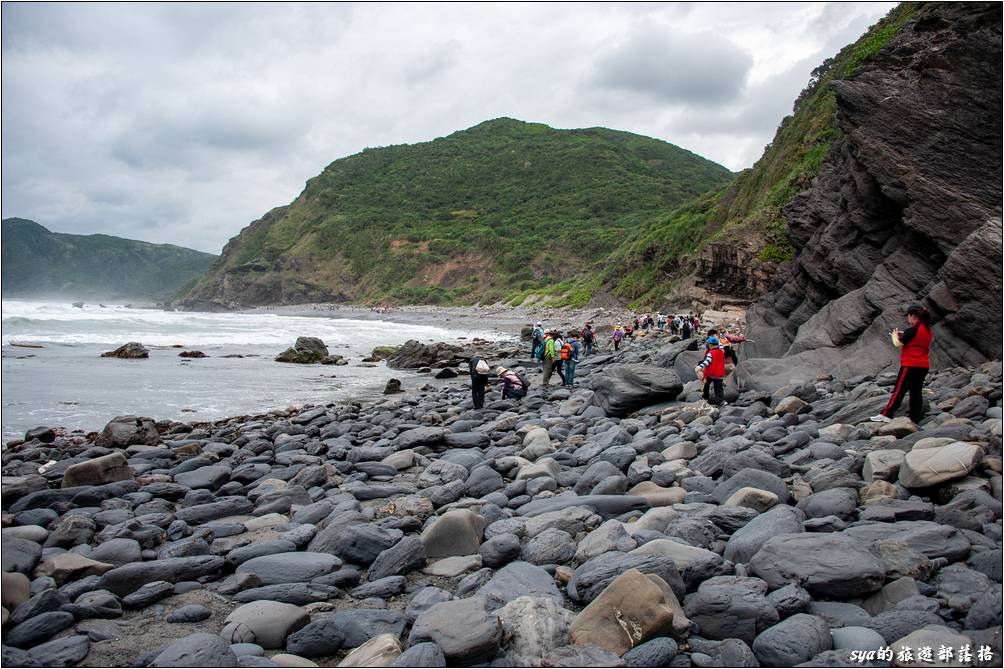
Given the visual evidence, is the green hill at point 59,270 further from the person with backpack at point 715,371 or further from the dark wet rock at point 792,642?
the dark wet rock at point 792,642

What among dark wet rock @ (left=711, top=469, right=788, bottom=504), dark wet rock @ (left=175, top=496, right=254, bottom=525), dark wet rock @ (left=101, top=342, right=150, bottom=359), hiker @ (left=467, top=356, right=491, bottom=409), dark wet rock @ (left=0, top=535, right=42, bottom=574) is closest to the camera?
dark wet rock @ (left=0, top=535, right=42, bottom=574)

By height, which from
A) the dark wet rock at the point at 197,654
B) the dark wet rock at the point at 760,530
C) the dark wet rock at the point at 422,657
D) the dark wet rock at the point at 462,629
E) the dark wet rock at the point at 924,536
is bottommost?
the dark wet rock at the point at 197,654

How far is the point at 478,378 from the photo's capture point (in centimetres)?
1189

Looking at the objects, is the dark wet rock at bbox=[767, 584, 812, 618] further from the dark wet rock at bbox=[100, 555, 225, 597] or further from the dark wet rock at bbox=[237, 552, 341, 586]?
the dark wet rock at bbox=[100, 555, 225, 597]

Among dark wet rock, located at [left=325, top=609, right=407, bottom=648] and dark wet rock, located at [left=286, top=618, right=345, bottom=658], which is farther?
dark wet rock, located at [left=325, top=609, right=407, bottom=648]

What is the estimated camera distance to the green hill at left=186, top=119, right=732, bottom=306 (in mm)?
84938

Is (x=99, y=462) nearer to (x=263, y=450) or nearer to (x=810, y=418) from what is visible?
(x=263, y=450)

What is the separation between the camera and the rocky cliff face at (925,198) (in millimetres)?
8844

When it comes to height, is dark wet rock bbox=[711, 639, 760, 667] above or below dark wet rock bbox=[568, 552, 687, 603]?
below

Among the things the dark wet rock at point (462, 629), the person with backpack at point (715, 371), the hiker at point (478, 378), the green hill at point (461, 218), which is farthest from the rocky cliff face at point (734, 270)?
the green hill at point (461, 218)

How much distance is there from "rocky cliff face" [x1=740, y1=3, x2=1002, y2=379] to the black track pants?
3.10 meters

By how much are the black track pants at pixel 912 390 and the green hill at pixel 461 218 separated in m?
58.9

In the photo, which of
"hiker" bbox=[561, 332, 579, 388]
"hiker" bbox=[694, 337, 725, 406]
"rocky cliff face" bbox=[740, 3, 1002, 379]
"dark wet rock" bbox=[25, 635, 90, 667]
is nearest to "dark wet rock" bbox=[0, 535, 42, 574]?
"dark wet rock" bbox=[25, 635, 90, 667]

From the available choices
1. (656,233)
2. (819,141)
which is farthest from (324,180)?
(819,141)
